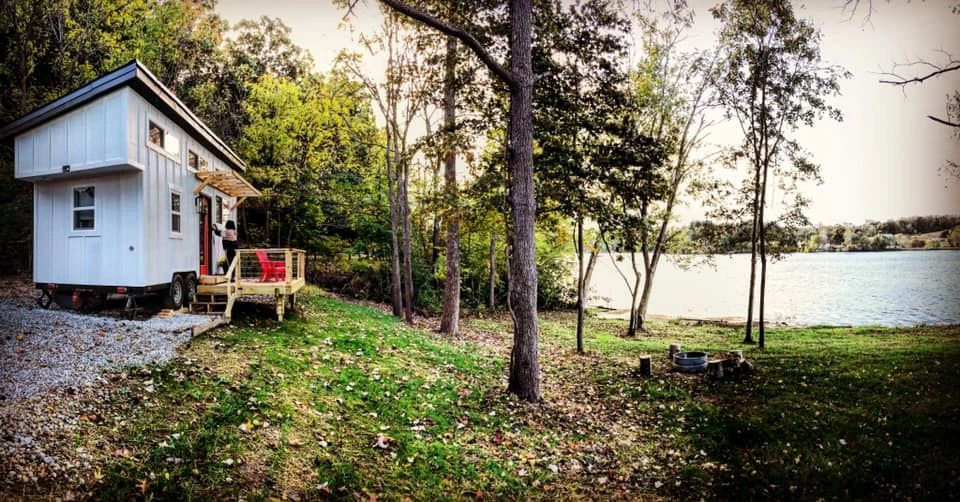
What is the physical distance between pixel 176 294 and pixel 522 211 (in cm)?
845

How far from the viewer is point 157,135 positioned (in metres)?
10.3

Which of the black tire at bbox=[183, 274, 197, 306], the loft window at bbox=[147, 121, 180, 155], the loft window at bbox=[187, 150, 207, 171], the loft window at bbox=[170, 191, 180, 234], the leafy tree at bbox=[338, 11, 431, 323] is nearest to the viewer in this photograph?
the loft window at bbox=[147, 121, 180, 155]

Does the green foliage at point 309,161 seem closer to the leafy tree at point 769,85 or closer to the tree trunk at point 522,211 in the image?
the tree trunk at point 522,211

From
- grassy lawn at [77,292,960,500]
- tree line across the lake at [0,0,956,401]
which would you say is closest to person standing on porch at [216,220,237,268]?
grassy lawn at [77,292,960,500]

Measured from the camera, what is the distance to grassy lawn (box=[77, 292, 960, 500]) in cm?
458

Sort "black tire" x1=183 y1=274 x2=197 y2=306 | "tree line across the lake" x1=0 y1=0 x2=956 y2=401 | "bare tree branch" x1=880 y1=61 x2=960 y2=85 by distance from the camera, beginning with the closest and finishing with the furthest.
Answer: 1. "bare tree branch" x1=880 y1=61 x2=960 y2=85
2. "tree line across the lake" x1=0 y1=0 x2=956 y2=401
3. "black tire" x1=183 y1=274 x2=197 y2=306

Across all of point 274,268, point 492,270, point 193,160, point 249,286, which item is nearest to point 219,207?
point 193,160

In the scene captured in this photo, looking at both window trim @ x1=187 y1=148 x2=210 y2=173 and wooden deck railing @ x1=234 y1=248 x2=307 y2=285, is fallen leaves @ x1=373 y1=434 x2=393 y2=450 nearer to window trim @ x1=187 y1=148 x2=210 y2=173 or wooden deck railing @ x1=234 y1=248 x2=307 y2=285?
wooden deck railing @ x1=234 y1=248 x2=307 y2=285

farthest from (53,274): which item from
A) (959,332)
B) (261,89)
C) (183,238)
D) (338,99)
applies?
(959,332)

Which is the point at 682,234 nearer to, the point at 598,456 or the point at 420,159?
the point at 420,159

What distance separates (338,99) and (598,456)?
597 inches

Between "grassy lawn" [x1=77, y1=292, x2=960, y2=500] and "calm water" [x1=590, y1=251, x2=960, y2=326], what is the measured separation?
12.5ft

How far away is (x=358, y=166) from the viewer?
2058 centimetres

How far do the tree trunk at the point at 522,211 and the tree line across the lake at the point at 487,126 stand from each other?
0.11ft
